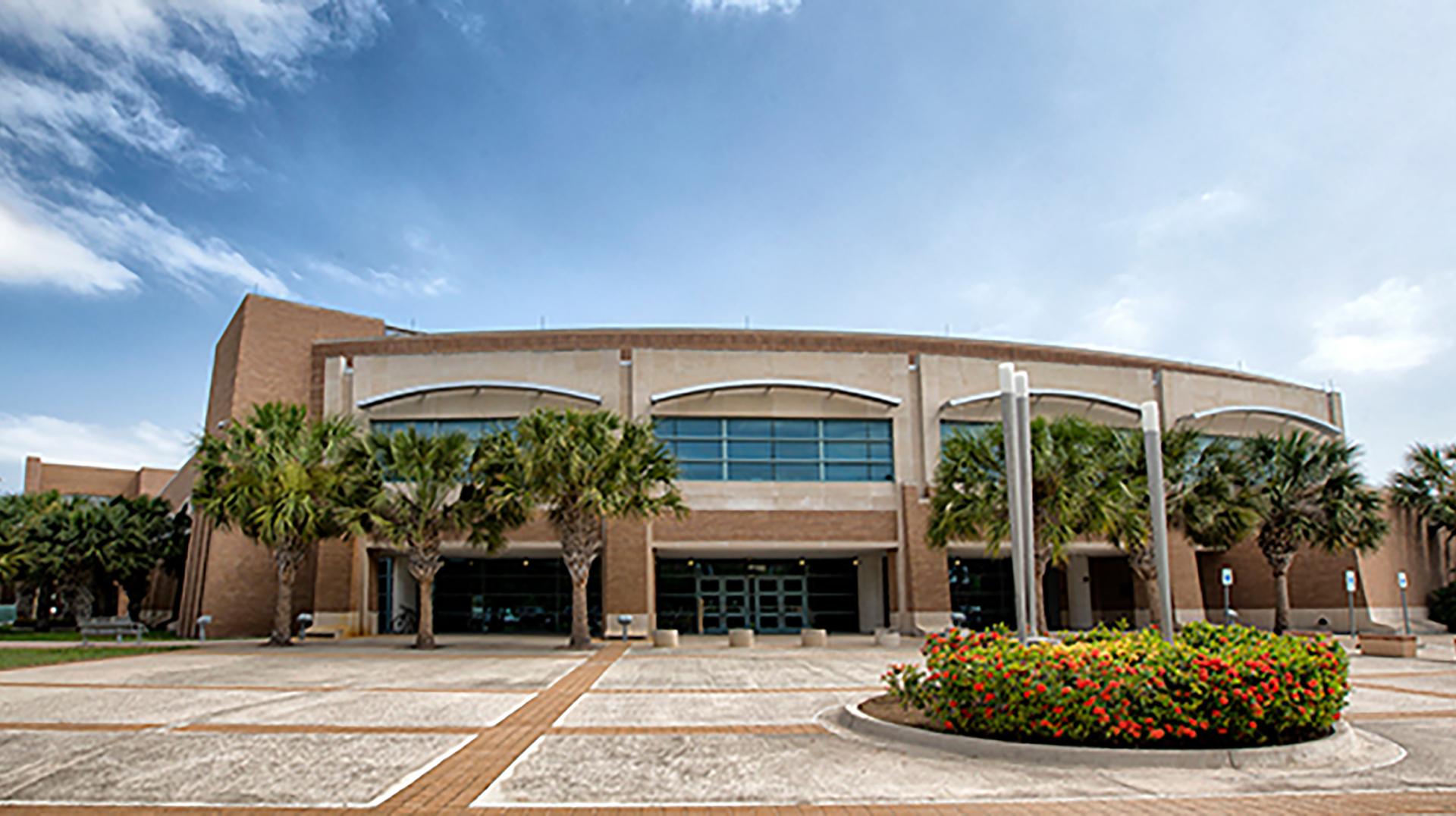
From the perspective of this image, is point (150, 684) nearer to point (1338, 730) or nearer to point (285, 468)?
point (285, 468)

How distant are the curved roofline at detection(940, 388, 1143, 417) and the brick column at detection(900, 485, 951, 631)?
3922 mm

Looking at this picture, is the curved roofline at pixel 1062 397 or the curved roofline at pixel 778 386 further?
the curved roofline at pixel 1062 397

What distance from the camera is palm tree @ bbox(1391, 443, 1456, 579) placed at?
37281 millimetres

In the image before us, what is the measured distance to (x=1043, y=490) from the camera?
26734mm

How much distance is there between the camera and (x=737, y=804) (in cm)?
785

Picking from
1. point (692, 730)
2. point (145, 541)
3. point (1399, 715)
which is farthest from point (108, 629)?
point (1399, 715)

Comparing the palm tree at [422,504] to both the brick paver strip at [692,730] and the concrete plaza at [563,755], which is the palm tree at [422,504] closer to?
the concrete plaza at [563,755]

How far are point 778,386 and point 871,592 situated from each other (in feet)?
30.2

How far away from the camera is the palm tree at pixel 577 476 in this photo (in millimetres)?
26234

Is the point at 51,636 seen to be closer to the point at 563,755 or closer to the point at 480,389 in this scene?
the point at 480,389

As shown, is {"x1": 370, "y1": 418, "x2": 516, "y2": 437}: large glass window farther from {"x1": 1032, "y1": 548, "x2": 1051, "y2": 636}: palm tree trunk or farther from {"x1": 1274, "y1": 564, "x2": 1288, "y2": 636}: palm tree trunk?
{"x1": 1274, "y1": 564, "x2": 1288, "y2": 636}: palm tree trunk

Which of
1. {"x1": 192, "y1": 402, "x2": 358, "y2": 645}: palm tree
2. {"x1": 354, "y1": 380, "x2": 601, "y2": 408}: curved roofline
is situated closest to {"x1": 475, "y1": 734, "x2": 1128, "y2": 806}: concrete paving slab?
{"x1": 192, "y1": 402, "x2": 358, "y2": 645}: palm tree

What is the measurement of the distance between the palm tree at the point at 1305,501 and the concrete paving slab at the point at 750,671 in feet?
50.2

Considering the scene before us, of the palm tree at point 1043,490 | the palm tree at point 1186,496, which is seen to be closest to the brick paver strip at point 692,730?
the palm tree at point 1043,490
